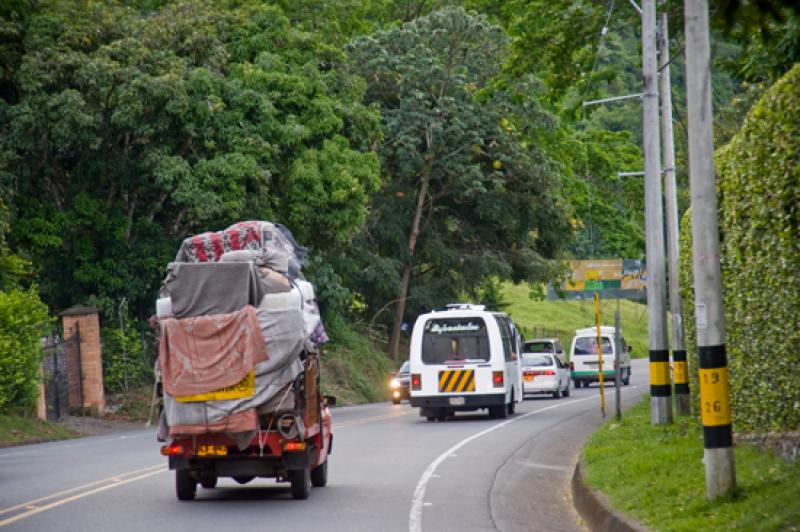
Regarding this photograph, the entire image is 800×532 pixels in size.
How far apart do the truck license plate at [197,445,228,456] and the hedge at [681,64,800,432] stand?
19.6ft

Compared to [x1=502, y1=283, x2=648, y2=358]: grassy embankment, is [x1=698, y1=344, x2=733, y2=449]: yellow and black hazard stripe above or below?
above

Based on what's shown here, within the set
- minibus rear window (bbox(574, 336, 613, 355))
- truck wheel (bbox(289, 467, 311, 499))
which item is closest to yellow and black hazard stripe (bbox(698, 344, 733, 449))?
truck wheel (bbox(289, 467, 311, 499))

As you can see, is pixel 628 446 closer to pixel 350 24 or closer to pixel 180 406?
pixel 180 406

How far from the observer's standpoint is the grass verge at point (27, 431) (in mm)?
27752

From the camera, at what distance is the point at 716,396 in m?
11.3

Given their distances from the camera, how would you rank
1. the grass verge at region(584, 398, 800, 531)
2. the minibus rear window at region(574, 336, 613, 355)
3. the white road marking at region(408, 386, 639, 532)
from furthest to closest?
the minibus rear window at region(574, 336, 613, 355)
the white road marking at region(408, 386, 639, 532)
the grass verge at region(584, 398, 800, 531)

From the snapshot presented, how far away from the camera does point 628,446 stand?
1797 centimetres

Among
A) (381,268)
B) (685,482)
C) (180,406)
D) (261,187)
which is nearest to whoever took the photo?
(685,482)

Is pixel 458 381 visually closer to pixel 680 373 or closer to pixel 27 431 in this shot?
pixel 680 373

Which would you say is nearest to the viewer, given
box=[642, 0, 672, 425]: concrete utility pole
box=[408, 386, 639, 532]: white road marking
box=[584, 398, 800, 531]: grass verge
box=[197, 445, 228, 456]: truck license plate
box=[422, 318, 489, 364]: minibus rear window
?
box=[584, 398, 800, 531]: grass verge

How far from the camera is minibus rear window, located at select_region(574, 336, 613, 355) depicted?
2046 inches

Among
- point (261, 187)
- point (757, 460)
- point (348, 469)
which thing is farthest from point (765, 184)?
point (261, 187)

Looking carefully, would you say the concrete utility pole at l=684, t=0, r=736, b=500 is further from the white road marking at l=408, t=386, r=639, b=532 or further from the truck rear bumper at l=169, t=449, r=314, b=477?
the truck rear bumper at l=169, t=449, r=314, b=477

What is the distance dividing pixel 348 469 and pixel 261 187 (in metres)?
16.8
